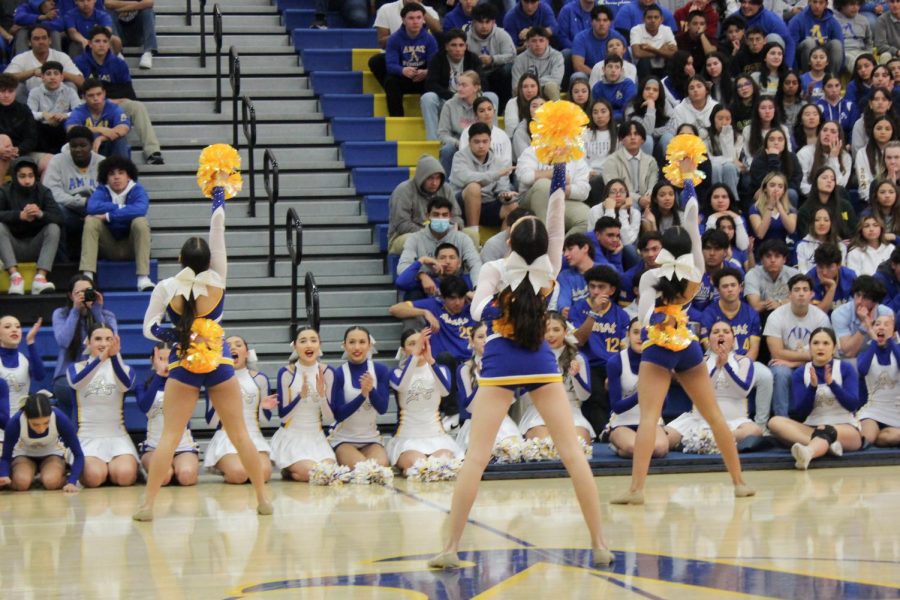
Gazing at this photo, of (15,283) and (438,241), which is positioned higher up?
(438,241)

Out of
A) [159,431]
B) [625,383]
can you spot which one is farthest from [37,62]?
[625,383]

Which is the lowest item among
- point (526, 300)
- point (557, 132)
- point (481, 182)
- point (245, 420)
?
point (245, 420)

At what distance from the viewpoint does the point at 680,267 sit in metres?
7.78

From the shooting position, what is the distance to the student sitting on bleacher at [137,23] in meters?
13.7

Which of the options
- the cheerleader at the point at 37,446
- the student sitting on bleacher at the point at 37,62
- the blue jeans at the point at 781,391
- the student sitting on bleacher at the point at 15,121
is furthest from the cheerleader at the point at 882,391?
the student sitting on bleacher at the point at 37,62

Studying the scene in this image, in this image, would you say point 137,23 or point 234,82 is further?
point 137,23

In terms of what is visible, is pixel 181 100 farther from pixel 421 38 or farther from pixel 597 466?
pixel 597 466

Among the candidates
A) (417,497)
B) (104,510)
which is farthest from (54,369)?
(417,497)

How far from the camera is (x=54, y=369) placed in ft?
34.5

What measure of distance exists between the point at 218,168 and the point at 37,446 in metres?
2.84

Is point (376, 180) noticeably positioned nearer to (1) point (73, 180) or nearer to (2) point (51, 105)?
(1) point (73, 180)

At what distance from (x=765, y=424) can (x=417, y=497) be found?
3.15 meters

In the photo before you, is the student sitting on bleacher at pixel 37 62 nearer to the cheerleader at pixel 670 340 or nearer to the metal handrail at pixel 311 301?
the metal handrail at pixel 311 301

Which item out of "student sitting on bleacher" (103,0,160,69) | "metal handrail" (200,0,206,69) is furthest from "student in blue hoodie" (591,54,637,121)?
"student sitting on bleacher" (103,0,160,69)
